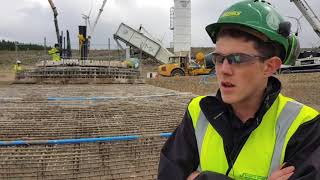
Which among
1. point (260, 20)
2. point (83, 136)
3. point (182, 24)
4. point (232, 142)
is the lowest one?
point (83, 136)

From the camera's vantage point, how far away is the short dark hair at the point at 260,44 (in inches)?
78.6

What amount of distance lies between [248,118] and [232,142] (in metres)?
0.13

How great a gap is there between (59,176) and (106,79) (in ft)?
40.7

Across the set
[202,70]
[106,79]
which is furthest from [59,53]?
[202,70]

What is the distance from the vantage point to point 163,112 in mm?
7906

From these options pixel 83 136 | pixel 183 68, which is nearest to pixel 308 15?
pixel 183 68

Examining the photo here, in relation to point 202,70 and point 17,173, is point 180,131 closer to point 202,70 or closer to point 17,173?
point 17,173

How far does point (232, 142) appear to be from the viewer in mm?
1984

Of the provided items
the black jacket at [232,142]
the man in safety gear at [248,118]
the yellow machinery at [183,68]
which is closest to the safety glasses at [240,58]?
the man in safety gear at [248,118]

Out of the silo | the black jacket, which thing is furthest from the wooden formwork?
the silo

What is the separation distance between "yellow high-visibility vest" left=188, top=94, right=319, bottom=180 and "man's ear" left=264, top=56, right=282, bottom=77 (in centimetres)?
12

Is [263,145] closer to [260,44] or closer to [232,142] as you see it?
[232,142]

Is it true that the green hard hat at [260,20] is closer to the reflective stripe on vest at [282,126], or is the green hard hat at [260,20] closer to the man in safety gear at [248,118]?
the man in safety gear at [248,118]

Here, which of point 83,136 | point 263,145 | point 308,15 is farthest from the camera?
point 308,15
